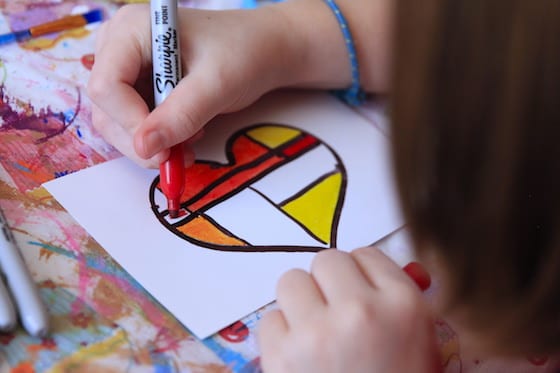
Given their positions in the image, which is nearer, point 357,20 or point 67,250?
point 67,250

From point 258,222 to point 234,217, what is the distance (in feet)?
0.07

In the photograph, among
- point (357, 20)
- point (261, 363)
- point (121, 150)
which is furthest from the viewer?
point (357, 20)

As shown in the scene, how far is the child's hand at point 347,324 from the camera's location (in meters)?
0.43

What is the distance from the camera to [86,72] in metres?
0.70

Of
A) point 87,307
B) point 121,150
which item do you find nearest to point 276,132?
point 121,150

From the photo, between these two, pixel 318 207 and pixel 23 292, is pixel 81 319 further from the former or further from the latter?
pixel 318 207

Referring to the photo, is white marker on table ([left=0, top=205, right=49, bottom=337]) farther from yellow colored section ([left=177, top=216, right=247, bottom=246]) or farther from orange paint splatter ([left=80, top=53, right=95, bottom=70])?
orange paint splatter ([left=80, top=53, right=95, bottom=70])

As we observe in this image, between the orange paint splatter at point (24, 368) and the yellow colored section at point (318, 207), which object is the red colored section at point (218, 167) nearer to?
the yellow colored section at point (318, 207)

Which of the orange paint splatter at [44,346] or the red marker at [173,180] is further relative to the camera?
the red marker at [173,180]

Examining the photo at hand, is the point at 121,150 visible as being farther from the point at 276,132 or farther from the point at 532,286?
the point at 532,286

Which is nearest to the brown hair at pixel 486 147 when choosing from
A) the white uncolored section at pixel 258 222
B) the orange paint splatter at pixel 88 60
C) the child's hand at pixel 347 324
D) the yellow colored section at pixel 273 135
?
the child's hand at pixel 347 324

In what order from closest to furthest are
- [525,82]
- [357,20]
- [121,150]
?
[525,82], [121,150], [357,20]

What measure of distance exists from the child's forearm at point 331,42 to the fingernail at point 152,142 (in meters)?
0.19

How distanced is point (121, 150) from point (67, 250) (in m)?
0.12
